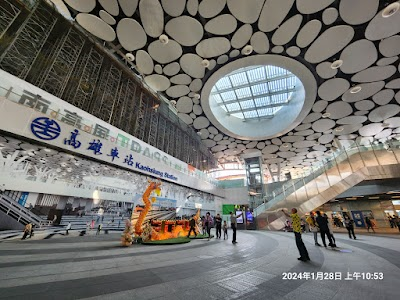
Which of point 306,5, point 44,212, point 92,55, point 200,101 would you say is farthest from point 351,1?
point 44,212

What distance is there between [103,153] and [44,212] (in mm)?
7040

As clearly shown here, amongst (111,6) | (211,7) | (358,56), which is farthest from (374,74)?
(111,6)

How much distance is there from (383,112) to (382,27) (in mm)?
8538

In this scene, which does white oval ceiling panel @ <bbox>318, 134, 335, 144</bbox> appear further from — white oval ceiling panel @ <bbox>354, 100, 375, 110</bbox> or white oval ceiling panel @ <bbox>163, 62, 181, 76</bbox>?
white oval ceiling panel @ <bbox>163, 62, 181, 76</bbox>

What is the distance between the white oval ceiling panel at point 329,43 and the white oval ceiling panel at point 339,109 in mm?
4872

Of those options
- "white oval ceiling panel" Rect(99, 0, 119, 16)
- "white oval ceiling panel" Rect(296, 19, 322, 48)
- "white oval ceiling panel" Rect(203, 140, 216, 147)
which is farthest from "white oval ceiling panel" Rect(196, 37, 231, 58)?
"white oval ceiling panel" Rect(203, 140, 216, 147)

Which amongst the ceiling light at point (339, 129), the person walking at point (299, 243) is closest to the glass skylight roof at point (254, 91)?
the ceiling light at point (339, 129)

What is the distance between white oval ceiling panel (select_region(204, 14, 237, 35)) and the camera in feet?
22.4

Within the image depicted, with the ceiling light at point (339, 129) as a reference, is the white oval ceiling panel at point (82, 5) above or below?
above

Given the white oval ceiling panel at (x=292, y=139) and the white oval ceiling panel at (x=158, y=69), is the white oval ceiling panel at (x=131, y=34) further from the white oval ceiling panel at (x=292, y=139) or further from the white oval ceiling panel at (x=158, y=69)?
the white oval ceiling panel at (x=292, y=139)

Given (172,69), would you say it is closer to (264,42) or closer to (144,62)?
(144,62)

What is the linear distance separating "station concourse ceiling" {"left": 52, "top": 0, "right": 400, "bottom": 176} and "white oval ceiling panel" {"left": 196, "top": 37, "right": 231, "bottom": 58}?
5 cm

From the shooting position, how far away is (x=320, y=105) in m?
11.7
